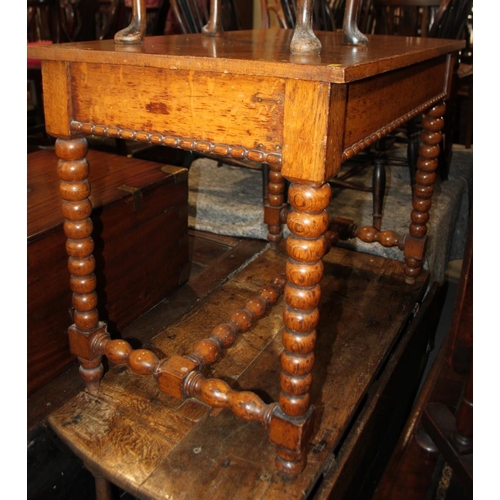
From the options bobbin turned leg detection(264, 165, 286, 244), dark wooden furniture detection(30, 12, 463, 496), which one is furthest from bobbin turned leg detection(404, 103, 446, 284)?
bobbin turned leg detection(264, 165, 286, 244)

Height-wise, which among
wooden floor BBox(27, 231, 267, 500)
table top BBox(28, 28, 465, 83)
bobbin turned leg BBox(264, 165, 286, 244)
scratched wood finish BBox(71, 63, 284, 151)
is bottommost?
wooden floor BBox(27, 231, 267, 500)

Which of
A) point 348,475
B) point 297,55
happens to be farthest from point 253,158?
point 348,475

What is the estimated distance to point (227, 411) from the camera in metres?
1.19

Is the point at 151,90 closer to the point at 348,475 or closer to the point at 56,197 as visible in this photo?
the point at 56,197

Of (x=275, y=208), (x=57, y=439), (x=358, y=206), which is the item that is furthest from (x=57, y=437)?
(x=358, y=206)

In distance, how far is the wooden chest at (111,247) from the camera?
1.20m

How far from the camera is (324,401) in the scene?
1.20 m

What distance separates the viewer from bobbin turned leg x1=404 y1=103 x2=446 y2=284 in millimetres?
1496

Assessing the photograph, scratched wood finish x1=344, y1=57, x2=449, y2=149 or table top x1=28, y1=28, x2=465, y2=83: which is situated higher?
table top x1=28, y1=28, x2=465, y2=83

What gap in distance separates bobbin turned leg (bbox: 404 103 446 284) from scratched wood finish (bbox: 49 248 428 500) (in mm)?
113

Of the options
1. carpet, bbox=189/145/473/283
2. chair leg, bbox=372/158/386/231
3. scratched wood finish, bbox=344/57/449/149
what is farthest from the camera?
carpet, bbox=189/145/473/283

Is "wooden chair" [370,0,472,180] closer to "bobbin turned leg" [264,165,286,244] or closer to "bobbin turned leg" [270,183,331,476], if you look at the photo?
"bobbin turned leg" [264,165,286,244]

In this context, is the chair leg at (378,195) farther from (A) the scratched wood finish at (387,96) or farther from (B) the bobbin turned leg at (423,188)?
(A) the scratched wood finish at (387,96)

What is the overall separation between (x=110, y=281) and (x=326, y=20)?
1.49 meters
